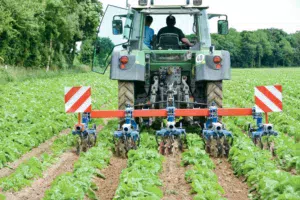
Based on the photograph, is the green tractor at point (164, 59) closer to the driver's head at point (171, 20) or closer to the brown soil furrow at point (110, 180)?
the driver's head at point (171, 20)

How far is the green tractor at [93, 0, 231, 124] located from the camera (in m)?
9.60

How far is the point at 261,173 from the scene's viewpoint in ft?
20.7

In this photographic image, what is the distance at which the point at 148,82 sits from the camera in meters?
10.2

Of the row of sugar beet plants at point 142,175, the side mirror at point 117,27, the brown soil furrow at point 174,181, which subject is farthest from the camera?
the side mirror at point 117,27

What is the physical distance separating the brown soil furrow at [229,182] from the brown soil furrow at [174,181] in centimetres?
48

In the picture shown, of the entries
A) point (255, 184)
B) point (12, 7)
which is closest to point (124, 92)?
point (255, 184)

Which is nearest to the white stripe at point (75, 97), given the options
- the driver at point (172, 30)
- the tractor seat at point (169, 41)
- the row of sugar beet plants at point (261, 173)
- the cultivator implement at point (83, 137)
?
the cultivator implement at point (83, 137)

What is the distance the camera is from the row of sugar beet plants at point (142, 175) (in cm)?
563

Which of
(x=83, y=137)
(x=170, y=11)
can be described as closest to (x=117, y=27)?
(x=170, y=11)

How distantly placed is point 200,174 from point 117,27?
13.8 feet

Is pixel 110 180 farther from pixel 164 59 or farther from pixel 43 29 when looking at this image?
pixel 43 29

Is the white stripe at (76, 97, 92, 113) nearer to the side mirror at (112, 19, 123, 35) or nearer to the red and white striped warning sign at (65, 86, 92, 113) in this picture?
the red and white striped warning sign at (65, 86, 92, 113)

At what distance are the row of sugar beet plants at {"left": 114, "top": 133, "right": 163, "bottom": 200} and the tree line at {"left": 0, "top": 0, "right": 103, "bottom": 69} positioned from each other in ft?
67.7

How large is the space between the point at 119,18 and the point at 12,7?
72.0 ft
